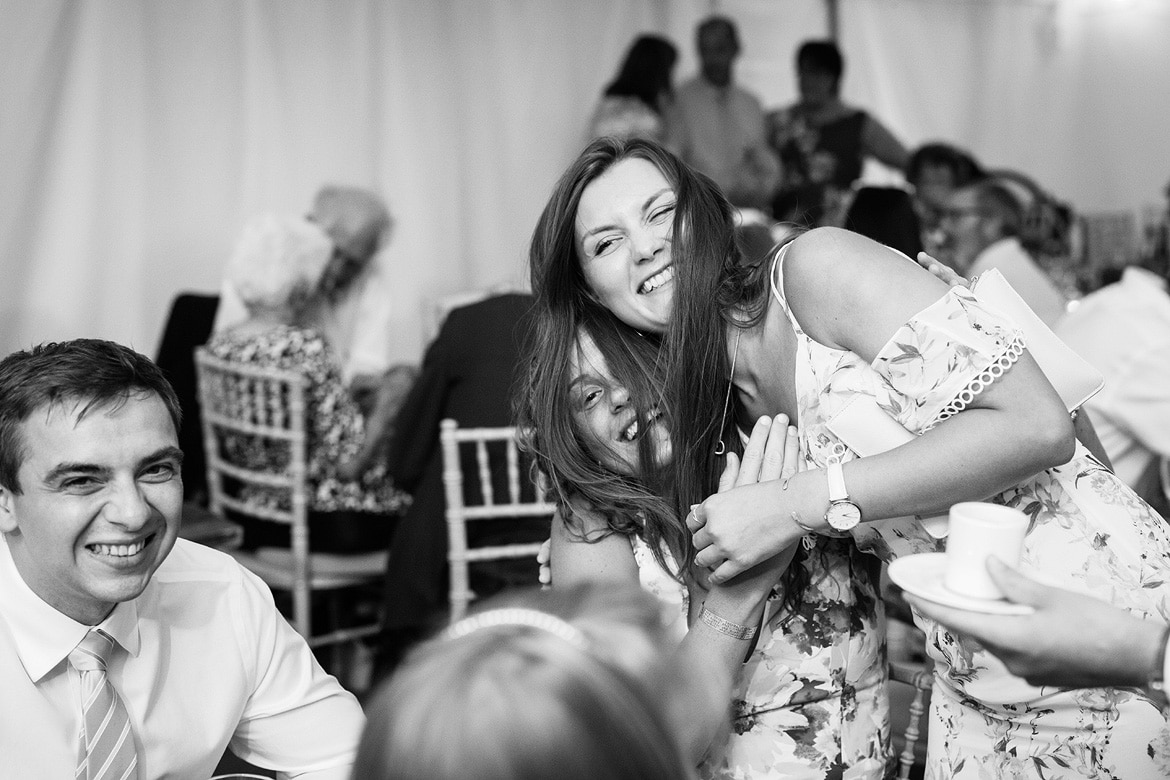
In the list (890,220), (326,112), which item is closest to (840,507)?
(890,220)

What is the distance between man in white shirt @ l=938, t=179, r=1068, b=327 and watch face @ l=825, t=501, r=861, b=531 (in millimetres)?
2185

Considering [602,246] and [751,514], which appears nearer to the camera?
[751,514]

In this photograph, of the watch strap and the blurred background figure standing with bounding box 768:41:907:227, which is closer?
the watch strap

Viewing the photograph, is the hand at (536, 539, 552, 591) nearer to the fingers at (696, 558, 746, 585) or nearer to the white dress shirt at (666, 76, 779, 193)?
the fingers at (696, 558, 746, 585)

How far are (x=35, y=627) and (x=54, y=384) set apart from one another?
267mm

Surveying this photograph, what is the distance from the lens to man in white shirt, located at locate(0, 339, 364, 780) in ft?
4.06

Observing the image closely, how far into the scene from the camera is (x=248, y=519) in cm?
325

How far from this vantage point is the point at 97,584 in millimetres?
1251

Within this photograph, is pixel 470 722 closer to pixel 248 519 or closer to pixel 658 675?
pixel 658 675

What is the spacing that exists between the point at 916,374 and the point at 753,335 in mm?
270

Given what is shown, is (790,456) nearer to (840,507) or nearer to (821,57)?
(840,507)

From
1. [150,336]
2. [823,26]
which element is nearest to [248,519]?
[150,336]

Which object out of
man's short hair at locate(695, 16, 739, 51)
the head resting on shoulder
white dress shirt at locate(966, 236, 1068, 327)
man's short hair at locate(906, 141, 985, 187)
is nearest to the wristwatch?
white dress shirt at locate(966, 236, 1068, 327)

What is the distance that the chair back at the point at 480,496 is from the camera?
2.51 metres
